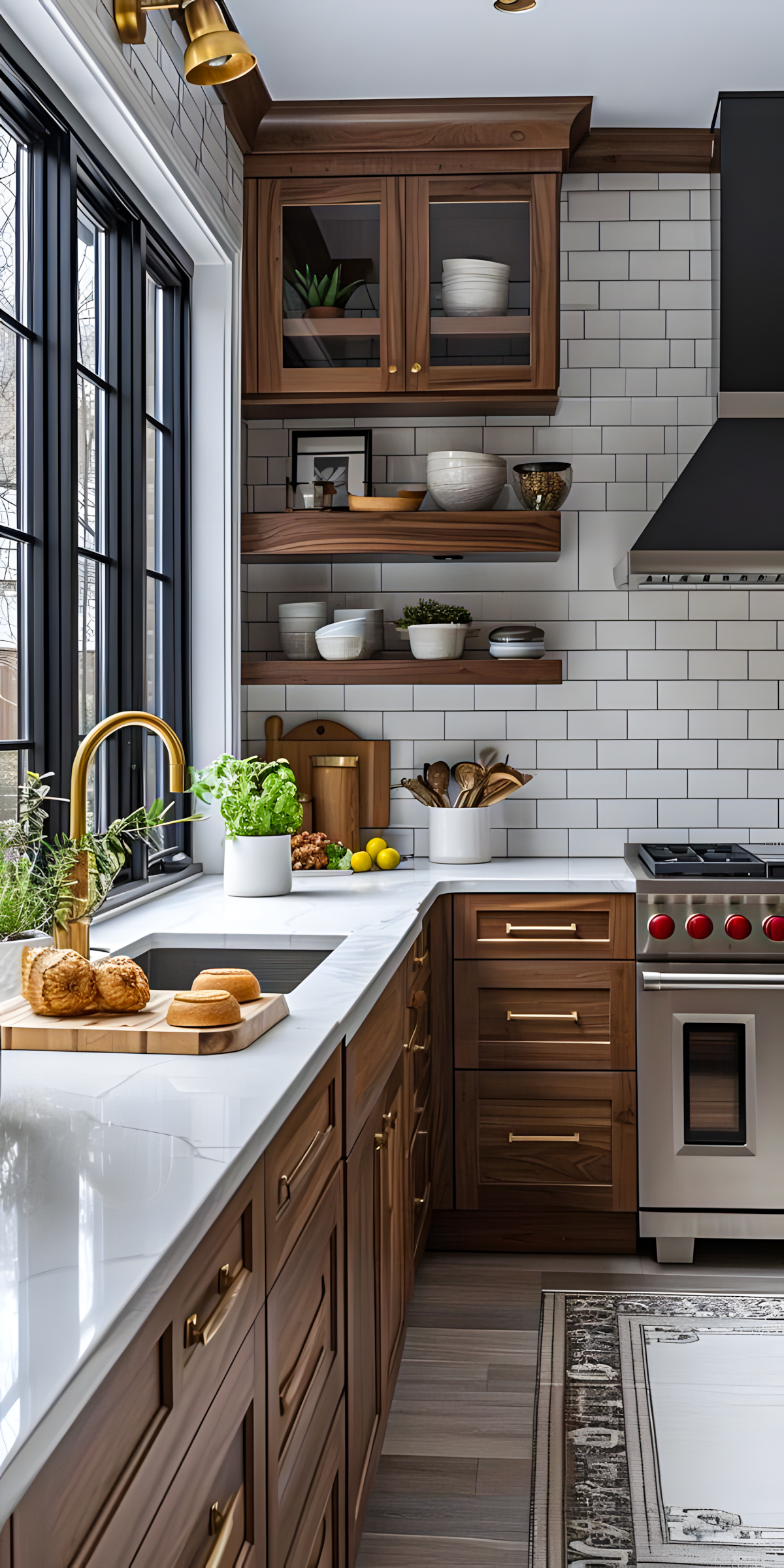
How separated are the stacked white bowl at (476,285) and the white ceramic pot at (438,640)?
85 cm

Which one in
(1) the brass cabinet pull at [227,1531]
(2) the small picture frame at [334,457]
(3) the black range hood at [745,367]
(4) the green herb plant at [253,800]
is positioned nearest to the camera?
(1) the brass cabinet pull at [227,1531]

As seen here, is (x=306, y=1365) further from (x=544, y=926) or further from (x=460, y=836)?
(x=460, y=836)

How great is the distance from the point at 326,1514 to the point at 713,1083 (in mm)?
1741

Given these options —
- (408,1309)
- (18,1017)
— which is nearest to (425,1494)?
(408,1309)

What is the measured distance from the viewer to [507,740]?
146 inches

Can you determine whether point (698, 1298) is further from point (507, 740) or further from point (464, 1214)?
point (507, 740)

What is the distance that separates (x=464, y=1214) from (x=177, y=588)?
1.83m

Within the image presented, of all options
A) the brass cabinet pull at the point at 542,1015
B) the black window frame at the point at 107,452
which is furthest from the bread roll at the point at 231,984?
the brass cabinet pull at the point at 542,1015

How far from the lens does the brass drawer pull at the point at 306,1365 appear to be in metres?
1.34

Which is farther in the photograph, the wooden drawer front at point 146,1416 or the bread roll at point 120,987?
the bread roll at point 120,987

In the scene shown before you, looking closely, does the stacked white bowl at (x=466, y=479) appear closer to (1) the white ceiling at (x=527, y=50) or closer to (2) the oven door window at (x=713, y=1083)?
(1) the white ceiling at (x=527, y=50)

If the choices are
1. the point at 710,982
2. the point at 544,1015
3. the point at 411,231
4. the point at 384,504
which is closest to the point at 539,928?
the point at 544,1015

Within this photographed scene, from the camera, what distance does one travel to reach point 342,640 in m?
3.45

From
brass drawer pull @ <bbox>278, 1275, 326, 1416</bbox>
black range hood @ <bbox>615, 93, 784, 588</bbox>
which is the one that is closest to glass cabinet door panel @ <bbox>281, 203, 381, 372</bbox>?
black range hood @ <bbox>615, 93, 784, 588</bbox>
